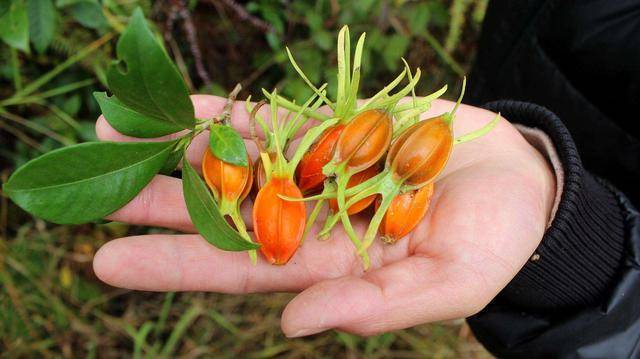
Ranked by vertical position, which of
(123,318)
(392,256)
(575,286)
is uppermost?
(392,256)

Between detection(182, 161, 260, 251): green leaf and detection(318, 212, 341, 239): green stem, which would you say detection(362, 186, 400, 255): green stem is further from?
detection(182, 161, 260, 251): green leaf

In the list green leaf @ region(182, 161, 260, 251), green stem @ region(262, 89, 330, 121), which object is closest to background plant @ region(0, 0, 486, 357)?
green stem @ region(262, 89, 330, 121)

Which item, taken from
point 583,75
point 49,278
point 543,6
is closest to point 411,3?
point 543,6

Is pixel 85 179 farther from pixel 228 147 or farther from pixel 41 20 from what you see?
pixel 41 20

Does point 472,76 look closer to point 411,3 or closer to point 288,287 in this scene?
point 411,3

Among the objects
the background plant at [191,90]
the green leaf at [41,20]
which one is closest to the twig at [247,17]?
the background plant at [191,90]

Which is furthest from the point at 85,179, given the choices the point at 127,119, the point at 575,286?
the point at 575,286
